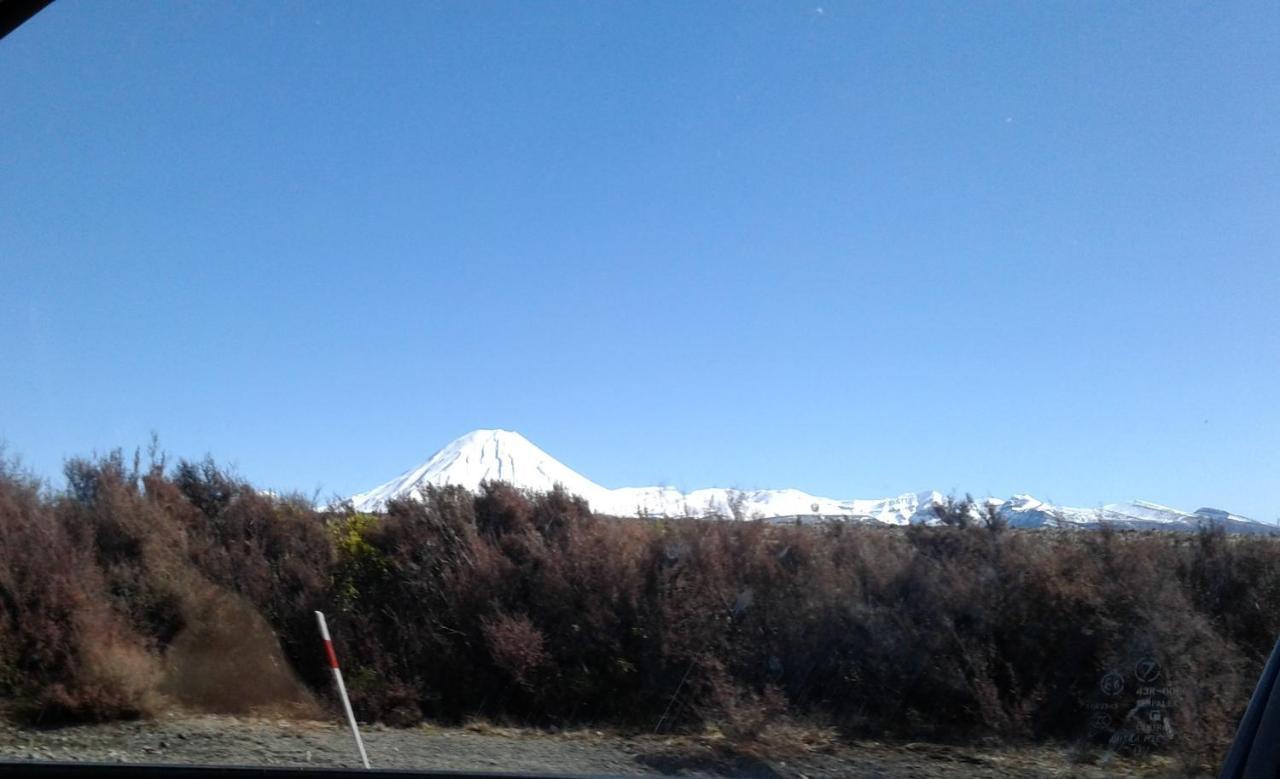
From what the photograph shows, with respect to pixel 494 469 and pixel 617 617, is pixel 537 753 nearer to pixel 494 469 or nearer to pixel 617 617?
pixel 617 617

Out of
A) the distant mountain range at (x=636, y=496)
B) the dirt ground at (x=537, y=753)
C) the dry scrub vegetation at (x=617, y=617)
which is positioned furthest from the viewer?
the distant mountain range at (x=636, y=496)

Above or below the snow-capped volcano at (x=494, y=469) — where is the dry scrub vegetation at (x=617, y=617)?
below

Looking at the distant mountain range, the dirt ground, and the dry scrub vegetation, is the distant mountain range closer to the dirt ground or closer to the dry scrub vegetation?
the dry scrub vegetation

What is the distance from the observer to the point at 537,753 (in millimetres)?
10547

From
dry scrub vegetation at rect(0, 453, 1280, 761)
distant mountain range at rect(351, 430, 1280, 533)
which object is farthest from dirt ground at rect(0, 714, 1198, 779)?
distant mountain range at rect(351, 430, 1280, 533)

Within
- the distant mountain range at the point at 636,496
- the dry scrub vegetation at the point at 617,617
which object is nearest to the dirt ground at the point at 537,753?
the dry scrub vegetation at the point at 617,617

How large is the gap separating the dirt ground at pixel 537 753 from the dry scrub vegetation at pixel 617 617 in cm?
44

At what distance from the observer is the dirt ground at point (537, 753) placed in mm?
9625

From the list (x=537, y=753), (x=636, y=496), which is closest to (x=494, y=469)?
(x=636, y=496)

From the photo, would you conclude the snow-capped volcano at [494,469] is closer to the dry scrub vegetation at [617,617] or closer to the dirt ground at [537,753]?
the dry scrub vegetation at [617,617]

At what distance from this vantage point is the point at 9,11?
203 inches

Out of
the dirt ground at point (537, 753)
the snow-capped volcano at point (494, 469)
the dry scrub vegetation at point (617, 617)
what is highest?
the snow-capped volcano at point (494, 469)

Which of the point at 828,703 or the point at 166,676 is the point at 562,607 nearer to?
the point at 828,703

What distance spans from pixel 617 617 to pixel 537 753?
9.52 feet
